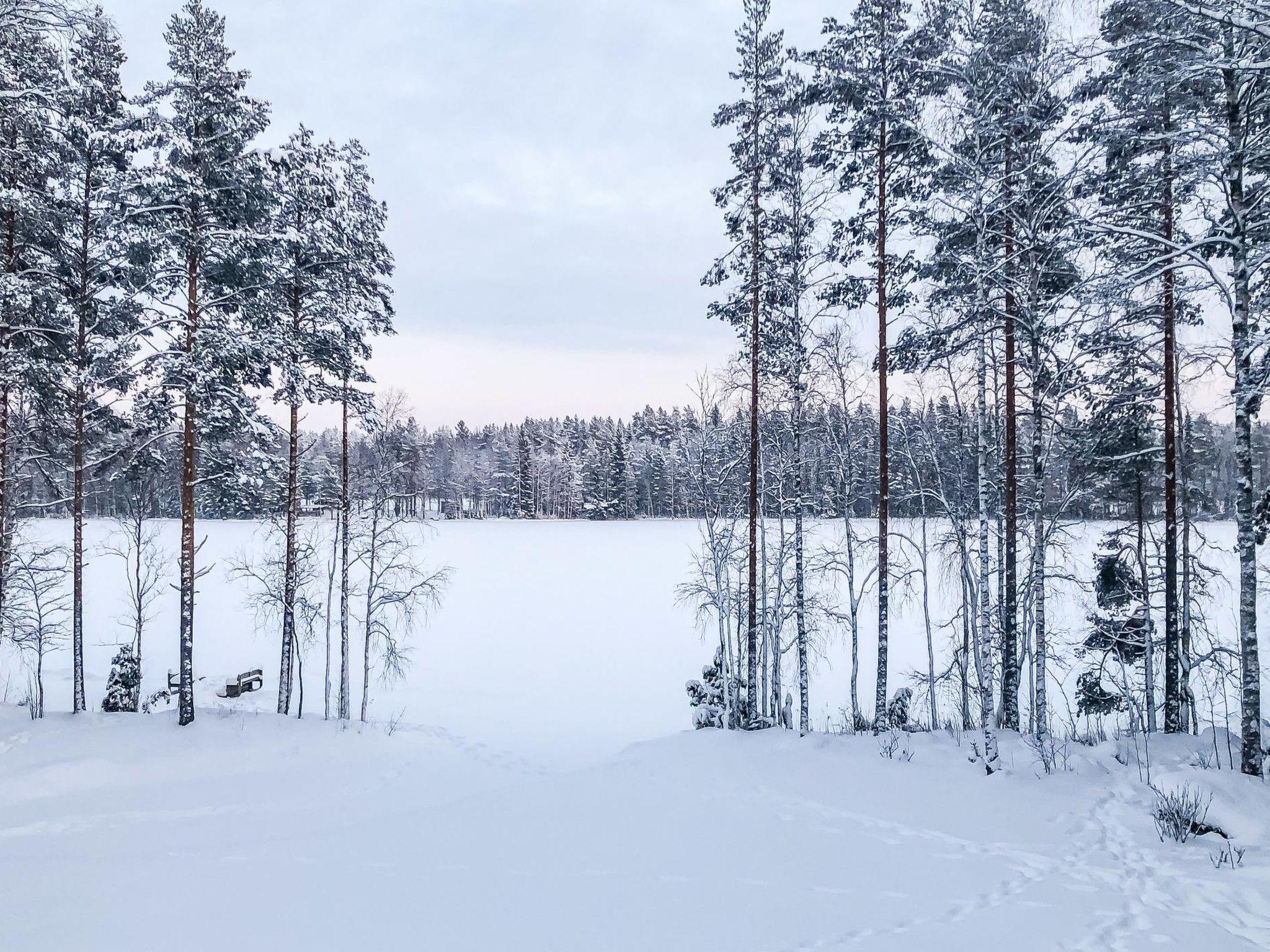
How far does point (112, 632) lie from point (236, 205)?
75.6ft

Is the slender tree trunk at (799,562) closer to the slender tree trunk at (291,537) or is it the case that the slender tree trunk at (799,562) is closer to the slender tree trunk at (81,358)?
the slender tree trunk at (291,537)

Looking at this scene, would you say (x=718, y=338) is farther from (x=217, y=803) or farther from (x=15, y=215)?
(x=15, y=215)

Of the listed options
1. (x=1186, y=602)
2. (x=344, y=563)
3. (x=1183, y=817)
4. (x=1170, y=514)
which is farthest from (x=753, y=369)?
(x=344, y=563)

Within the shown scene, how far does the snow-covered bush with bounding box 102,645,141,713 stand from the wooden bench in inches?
126

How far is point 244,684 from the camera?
19.6m

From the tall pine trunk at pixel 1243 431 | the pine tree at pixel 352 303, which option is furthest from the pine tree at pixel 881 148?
the pine tree at pixel 352 303

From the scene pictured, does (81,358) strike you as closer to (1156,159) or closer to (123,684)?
(123,684)

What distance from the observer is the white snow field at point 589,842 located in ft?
19.6

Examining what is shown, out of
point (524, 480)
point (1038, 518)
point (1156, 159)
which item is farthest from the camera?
point (524, 480)

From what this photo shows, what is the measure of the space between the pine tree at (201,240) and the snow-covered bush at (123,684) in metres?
3.74

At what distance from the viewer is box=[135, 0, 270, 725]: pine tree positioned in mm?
12094

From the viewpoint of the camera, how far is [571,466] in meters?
95.7

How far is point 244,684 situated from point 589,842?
654 inches

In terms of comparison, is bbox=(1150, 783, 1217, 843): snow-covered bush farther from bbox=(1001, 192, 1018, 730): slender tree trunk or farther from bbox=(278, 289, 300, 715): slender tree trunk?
bbox=(278, 289, 300, 715): slender tree trunk
